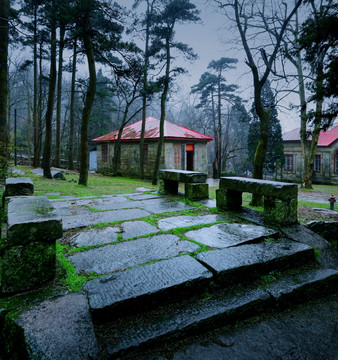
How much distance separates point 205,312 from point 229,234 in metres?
1.38

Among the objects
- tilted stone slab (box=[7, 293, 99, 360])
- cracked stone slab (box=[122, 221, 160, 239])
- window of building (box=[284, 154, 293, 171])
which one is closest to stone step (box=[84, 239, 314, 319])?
tilted stone slab (box=[7, 293, 99, 360])

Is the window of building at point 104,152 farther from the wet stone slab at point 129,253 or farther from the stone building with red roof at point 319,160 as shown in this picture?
the wet stone slab at point 129,253

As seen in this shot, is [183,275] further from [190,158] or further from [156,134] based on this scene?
[190,158]

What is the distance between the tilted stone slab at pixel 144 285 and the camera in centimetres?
165

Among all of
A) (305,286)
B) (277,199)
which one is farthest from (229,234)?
(305,286)

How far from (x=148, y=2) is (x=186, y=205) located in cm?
1539

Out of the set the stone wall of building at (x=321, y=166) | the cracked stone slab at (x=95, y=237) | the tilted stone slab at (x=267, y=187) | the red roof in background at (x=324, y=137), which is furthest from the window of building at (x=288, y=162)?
the cracked stone slab at (x=95, y=237)

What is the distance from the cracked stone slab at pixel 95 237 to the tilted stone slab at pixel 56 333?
1107 millimetres

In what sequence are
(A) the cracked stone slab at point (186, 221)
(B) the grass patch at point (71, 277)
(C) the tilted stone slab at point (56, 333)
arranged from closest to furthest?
(C) the tilted stone slab at point (56, 333), (B) the grass patch at point (71, 277), (A) the cracked stone slab at point (186, 221)

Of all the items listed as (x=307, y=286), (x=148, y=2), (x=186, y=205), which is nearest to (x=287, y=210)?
(x=307, y=286)

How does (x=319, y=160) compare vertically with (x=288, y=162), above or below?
above

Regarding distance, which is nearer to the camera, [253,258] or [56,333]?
[56,333]

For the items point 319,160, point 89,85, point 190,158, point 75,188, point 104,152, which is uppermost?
point 89,85

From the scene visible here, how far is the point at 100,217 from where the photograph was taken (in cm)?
375
